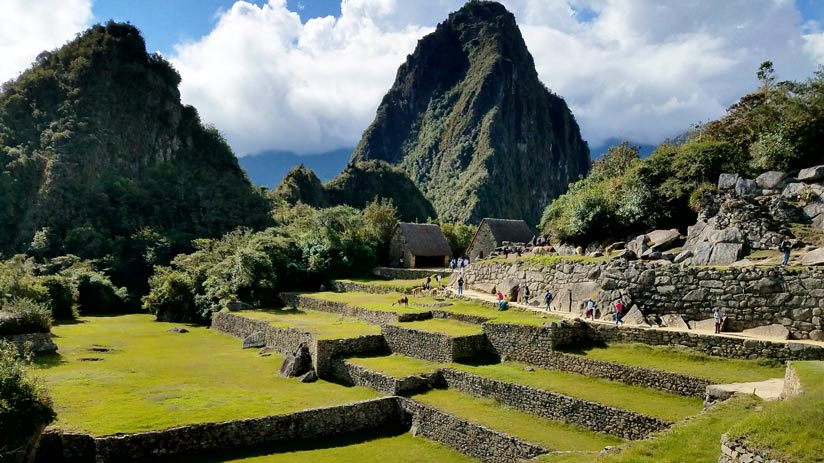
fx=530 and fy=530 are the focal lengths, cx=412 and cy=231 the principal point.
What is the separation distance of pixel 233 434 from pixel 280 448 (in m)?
1.47

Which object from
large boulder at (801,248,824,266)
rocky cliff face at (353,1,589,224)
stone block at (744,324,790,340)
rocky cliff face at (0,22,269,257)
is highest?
rocky cliff face at (353,1,589,224)

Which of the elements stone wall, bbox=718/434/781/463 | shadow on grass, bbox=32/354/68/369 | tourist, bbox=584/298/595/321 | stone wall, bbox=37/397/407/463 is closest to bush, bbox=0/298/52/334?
shadow on grass, bbox=32/354/68/369

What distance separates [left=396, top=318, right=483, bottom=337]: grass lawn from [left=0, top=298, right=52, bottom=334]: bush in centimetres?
1830

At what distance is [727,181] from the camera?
20766mm

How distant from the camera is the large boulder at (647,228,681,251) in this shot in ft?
68.5

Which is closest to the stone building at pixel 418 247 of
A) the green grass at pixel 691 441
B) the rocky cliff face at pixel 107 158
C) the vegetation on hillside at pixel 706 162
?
the vegetation on hillside at pixel 706 162

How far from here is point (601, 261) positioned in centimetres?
2100

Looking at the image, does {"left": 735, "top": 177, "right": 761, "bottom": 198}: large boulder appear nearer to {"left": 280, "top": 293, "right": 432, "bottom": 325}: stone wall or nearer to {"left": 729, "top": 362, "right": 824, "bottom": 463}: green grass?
Result: {"left": 729, "top": 362, "right": 824, "bottom": 463}: green grass

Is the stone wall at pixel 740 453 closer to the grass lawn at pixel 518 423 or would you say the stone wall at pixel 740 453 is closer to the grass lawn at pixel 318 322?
the grass lawn at pixel 518 423

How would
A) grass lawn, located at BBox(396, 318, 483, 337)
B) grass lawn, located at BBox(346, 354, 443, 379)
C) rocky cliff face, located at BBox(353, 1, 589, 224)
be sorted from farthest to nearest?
rocky cliff face, located at BBox(353, 1, 589, 224) → grass lawn, located at BBox(396, 318, 483, 337) → grass lawn, located at BBox(346, 354, 443, 379)

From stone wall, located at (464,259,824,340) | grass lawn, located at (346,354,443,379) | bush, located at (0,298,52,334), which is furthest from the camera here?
bush, located at (0,298,52,334)

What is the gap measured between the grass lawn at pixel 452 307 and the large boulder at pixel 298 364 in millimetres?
4948

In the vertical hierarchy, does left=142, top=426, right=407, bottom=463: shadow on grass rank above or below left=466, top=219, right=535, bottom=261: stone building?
below

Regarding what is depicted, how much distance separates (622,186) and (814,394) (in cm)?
1805
